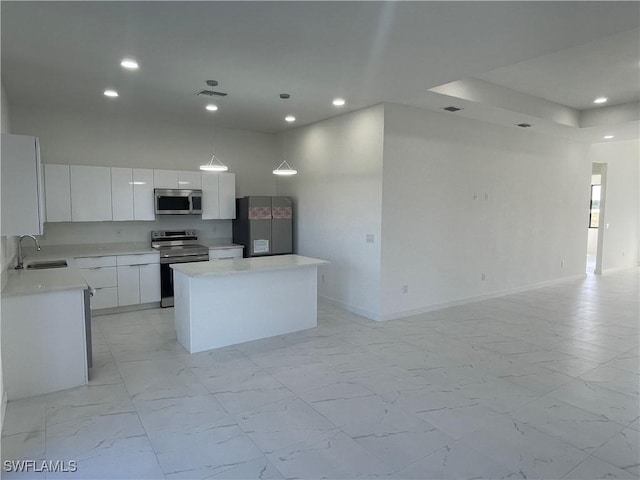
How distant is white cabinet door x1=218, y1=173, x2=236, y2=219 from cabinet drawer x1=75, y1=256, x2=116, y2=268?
1.88m

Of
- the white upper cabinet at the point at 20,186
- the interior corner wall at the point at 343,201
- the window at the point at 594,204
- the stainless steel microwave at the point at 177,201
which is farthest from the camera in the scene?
the window at the point at 594,204

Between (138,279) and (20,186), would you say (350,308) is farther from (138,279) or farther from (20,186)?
(20,186)

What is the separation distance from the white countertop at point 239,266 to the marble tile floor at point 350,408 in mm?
864

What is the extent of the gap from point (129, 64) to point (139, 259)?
283cm

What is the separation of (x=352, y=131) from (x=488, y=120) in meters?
2.27

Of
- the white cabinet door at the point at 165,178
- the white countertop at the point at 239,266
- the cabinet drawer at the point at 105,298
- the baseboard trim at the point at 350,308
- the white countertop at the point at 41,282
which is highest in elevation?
the white cabinet door at the point at 165,178

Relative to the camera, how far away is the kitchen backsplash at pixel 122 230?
5668 millimetres

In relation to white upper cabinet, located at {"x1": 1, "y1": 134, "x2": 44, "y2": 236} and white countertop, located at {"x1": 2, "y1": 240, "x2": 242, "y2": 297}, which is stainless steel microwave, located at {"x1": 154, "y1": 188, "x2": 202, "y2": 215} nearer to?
white countertop, located at {"x1": 2, "y1": 240, "x2": 242, "y2": 297}

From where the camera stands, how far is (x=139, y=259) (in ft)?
18.5

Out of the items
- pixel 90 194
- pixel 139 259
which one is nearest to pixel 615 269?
pixel 139 259

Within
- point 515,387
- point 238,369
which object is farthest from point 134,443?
point 515,387

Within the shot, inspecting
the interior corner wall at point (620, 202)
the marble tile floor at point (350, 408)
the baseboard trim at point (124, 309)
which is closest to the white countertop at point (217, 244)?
the baseboard trim at point (124, 309)

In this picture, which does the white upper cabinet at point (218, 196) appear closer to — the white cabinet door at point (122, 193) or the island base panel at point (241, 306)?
the white cabinet door at point (122, 193)

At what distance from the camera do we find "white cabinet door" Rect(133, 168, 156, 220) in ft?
19.2
